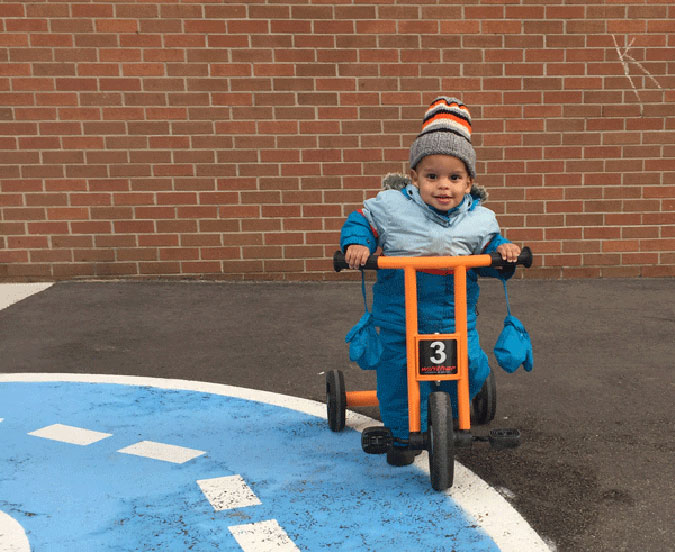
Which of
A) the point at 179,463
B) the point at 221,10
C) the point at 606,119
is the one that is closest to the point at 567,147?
the point at 606,119

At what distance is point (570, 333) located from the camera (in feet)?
18.2

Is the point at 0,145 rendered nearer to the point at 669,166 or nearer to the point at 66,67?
the point at 66,67

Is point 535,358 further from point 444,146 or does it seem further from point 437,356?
point 444,146

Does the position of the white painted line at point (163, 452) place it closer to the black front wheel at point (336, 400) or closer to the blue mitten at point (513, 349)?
the black front wheel at point (336, 400)

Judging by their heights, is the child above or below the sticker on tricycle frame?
above

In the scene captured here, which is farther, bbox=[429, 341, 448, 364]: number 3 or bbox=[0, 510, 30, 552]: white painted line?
bbox=[429, 341, 448, 364]: number 3

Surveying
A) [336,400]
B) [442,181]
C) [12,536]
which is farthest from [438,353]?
[12,536]

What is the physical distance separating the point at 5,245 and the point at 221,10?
352 cm

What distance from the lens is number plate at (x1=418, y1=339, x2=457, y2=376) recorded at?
278 centimetres

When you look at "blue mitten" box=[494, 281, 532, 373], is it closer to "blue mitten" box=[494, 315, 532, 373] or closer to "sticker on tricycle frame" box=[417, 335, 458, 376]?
"blue mitten" box=[494, 315, 532, 373]

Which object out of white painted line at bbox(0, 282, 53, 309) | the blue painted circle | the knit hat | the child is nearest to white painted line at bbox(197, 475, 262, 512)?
the blue painted circle

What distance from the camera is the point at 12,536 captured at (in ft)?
8.16

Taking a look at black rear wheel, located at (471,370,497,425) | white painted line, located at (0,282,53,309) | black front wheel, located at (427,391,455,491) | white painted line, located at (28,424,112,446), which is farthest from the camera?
white painted line, located at (0,282,53,309)

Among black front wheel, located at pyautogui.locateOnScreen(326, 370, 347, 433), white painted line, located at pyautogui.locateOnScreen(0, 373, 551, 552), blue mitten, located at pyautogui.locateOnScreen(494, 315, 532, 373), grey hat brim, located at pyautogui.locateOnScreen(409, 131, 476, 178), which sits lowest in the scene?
white painted line, located at pyautogui.locateOnScreen(0, 373, 551, 552)
